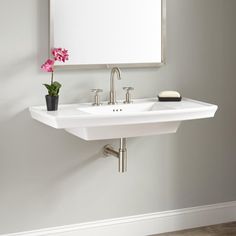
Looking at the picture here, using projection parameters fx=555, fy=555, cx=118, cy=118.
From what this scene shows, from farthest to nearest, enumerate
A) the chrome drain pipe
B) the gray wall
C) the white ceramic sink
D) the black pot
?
the chrome drain pipe
the gray wall
the black pot
the white ceramic sink

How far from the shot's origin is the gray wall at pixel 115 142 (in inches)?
125

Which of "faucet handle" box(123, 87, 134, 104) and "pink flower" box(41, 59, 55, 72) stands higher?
"pink flower" box(41, 59, 55, 72)

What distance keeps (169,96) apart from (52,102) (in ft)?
2.48

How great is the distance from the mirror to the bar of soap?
219 millimetres

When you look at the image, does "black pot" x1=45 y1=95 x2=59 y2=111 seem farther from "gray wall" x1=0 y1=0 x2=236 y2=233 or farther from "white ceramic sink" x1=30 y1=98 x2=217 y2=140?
"gray wall" x1=0 y1=0 x2=236 y2=233

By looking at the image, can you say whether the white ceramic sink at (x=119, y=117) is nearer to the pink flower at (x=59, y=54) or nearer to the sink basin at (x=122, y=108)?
the sink basin at (x=122, y=108)

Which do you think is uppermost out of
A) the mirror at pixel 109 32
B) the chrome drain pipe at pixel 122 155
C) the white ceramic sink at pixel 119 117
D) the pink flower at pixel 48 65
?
the mirror at pixel 109 32

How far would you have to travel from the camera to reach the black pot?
3.04m

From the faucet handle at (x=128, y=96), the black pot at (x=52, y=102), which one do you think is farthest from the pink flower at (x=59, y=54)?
the faucet handle at (x=128, y=96)

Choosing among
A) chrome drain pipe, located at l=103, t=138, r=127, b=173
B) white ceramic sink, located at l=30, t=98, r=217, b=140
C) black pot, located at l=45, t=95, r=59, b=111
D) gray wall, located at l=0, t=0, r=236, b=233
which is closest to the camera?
white ceramic sink, located at l=30, t=98, r=217, b=140

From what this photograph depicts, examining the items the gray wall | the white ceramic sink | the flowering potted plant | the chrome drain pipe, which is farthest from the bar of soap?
the flowering potted plant

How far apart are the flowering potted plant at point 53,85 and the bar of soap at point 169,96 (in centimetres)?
65

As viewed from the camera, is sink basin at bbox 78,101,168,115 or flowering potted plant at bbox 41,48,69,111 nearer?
flowering potted plant at bbox 41,48,69,111

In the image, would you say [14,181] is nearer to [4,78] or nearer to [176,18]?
[4,78]
